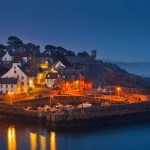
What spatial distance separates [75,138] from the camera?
114ft

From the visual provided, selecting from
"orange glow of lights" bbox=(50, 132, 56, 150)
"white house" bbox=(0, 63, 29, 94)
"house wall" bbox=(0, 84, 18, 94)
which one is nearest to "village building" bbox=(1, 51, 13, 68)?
"white house" bbox=(0, 63, 29, 94)

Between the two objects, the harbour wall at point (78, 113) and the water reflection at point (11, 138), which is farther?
the harbour wall at point (78, 113)

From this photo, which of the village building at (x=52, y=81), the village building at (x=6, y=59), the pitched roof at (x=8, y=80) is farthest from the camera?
the village building at (x=6, y=59)

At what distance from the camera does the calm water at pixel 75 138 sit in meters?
32.9

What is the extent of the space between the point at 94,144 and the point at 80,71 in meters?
23.1

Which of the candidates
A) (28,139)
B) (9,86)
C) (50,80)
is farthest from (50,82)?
(28,139)

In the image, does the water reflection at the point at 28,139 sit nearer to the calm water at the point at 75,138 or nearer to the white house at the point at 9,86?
the calm water at the point at 75,138

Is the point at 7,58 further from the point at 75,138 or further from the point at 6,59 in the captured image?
the point at 75,138

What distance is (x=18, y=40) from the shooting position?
68500 millimetres

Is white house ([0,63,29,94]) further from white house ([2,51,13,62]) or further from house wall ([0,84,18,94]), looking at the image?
white house ([2,51,13,62])

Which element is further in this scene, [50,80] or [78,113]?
[50,80]

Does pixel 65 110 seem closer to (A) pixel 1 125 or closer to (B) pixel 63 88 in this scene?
(A) pixel 1 125

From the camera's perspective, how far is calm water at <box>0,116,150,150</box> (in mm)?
32875

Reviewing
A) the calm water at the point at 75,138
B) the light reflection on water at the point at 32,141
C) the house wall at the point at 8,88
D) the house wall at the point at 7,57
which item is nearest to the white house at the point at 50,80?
the house wall at the point at 8,88
